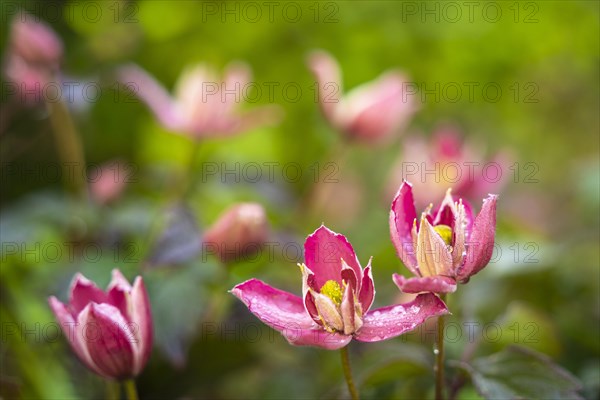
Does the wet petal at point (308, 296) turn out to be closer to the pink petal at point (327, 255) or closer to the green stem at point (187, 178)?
the pink petal at point (327, 255)

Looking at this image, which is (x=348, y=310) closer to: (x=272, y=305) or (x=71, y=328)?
(x=272, y=305)

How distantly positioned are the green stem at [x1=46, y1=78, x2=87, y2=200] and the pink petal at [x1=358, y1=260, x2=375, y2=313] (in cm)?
51

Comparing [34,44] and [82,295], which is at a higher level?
[34,44]

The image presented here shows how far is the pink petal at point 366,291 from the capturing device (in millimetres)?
430

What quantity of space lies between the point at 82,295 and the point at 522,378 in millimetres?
314

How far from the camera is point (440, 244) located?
1.35ft

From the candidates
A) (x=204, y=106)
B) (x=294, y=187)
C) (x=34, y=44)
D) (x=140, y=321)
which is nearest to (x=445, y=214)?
(x=140, y=321)

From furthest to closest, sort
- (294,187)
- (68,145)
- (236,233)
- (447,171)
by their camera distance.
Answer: (294,187), (68,145), (447,171), (236,233)

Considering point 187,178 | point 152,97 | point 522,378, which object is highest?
point 152,97

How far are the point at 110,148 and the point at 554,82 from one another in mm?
988

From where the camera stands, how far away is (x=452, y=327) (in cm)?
66

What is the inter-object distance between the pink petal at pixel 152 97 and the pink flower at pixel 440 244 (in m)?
0.48

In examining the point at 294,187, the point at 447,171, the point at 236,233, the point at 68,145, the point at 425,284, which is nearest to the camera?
the point at 425,284

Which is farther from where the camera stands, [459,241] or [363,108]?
[363,108]
